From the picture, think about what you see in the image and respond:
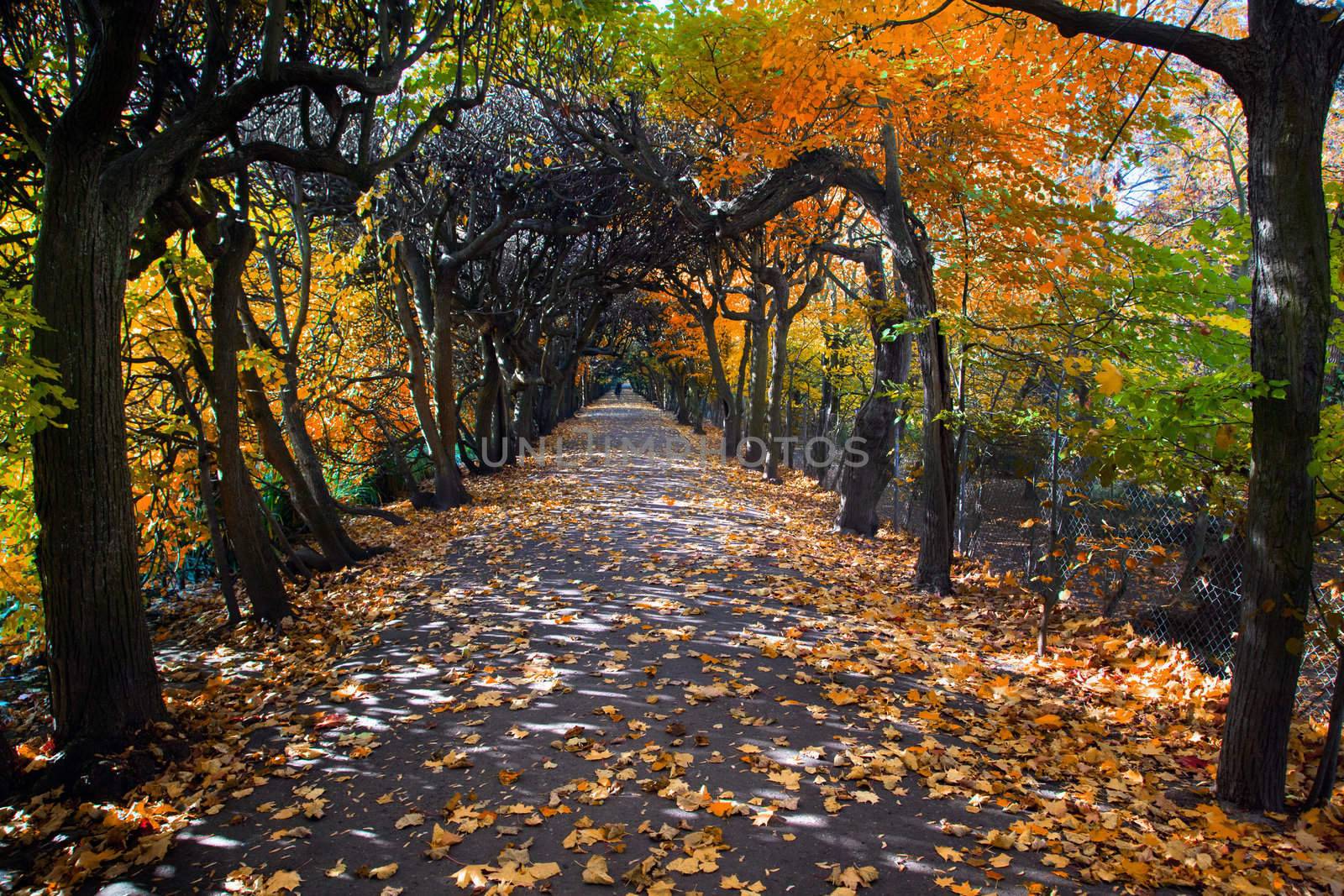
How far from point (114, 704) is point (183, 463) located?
5.06m

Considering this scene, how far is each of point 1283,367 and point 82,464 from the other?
6169 mm

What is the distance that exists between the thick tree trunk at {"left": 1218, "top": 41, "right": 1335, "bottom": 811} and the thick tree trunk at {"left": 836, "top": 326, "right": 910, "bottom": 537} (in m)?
6.57

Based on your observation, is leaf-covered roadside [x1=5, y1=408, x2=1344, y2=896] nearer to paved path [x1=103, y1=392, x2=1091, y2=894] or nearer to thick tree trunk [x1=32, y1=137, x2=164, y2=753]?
paved path [x1=103, y1=392, x2=1091, y2=894]

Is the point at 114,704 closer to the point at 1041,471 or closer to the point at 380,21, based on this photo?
the point at 380,21

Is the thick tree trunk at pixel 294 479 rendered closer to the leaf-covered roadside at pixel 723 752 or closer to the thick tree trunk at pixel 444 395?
the leaf-covered roadside at pixel 723 752

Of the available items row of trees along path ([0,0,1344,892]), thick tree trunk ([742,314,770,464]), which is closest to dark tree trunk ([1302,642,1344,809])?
row of trees along path ([0,0,1344,892])

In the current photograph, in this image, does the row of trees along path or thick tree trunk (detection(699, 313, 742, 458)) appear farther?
thick tree trunk (detection(699, 313, 742, 458))

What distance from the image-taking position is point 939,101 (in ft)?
26.1

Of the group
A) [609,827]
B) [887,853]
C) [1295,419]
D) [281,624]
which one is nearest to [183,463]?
[281,624]

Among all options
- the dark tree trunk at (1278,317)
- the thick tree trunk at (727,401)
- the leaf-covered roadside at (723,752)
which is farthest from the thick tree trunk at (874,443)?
the thick tree trunk at (727,401)

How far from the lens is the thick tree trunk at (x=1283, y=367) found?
11.3 feet

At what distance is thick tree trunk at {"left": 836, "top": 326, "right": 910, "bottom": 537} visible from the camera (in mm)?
10359

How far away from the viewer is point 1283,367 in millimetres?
3504

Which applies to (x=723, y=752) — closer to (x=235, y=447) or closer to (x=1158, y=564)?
(x=1158, y=564)
